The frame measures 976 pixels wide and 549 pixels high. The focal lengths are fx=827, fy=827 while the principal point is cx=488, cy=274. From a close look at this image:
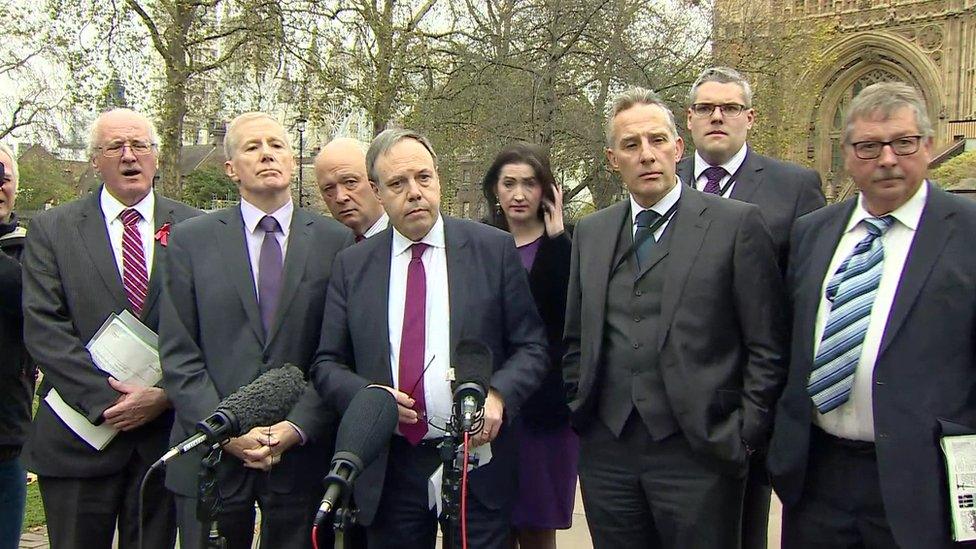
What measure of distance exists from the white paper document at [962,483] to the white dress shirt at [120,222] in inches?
134

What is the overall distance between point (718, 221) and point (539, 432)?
1.49 metres

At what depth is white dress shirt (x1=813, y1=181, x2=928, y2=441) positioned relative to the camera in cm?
287

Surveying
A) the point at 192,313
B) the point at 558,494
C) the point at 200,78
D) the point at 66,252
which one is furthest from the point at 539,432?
the point at 200,78

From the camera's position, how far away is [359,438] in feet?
8.36

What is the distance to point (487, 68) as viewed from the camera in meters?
14.8

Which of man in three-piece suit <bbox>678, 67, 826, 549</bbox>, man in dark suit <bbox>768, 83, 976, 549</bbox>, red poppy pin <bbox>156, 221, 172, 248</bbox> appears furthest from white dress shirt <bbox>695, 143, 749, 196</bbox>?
red poppy pin <bbox>156, 221, 172, 248</bbox>

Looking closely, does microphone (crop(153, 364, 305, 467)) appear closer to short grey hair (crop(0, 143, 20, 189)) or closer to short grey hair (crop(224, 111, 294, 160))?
short grey hair (crop(224, 111, 294, 160))

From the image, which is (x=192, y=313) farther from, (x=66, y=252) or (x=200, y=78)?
(x=200, y=78)

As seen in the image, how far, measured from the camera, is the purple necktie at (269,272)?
3529mm

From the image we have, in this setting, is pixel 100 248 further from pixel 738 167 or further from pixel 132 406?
pixel 738 167

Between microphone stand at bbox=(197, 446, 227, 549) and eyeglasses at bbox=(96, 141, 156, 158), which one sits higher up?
eyeglasses at bbox=(96, 141, 156, 158)

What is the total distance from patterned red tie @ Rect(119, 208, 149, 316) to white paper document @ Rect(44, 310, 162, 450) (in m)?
0.11

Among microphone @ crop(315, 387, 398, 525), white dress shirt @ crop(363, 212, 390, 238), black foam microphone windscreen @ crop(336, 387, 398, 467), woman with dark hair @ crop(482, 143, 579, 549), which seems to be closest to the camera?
microphone @ crop(315, 387, 398, 525)

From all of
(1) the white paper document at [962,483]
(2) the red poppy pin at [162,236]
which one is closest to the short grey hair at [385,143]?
(2) the red poppy pin at [162,236]
